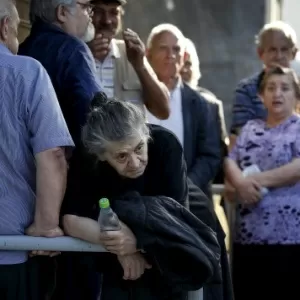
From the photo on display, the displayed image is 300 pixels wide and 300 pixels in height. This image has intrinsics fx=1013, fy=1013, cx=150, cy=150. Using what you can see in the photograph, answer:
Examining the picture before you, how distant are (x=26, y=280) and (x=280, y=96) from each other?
1.97 m

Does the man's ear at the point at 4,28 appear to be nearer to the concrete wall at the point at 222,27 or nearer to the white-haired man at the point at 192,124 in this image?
the white-haired man at the point at 192,124

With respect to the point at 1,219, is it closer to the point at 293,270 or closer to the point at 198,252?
the point at 198,252

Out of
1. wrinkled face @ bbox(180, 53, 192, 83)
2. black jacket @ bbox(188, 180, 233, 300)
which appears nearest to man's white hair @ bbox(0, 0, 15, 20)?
black jacket @ bbox(188, 180, 233, 300)

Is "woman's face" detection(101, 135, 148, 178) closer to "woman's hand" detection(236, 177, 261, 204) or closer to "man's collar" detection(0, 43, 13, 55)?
"man's collar" detection(0, 43, 13, 55)

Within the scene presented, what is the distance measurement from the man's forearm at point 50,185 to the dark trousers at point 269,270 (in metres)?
1.73

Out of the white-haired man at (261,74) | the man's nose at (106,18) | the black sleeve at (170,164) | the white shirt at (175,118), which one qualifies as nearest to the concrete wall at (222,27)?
the white-haired man at (261,74)

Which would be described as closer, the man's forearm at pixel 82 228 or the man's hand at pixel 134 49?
the man's forearm at pixel 82 228

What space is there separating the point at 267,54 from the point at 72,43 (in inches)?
81.7

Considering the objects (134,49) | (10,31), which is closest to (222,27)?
(134,49)

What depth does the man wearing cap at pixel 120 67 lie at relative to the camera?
474 centimetres

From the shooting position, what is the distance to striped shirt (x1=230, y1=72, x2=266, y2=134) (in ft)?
18.4

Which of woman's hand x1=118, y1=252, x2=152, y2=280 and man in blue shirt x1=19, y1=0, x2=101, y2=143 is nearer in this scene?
woman's hand x1=118, y1=252, x2=152, y2=280

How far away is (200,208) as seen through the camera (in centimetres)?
401

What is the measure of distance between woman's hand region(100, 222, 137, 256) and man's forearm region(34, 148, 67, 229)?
22 centimetres
